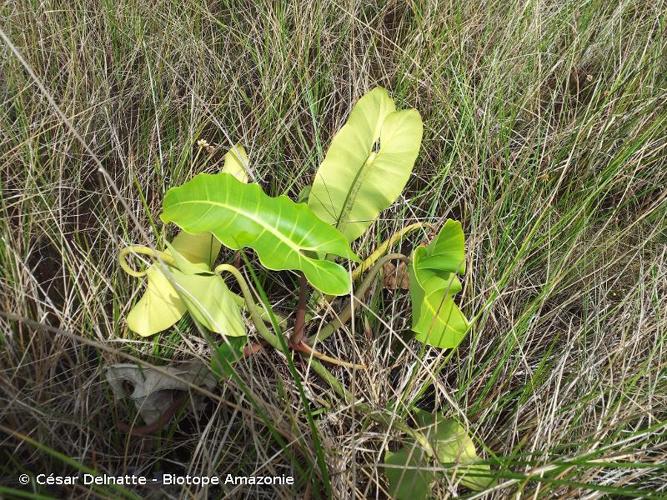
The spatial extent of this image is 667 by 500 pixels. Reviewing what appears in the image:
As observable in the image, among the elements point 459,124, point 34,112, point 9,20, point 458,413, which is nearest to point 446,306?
point 458,413

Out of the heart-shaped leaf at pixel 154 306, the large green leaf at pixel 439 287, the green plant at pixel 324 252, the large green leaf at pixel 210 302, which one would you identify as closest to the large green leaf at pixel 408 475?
the green plant at pixel 324 252

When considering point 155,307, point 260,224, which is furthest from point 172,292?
point 260,224

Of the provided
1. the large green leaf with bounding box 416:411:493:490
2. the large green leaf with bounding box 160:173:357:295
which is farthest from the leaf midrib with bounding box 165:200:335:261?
the large green leaf with bounding box 416:411:493:490

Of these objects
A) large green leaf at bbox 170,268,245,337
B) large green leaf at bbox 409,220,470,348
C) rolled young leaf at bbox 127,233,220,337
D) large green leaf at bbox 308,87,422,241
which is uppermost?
large green leaf at bbox 308,87,422,241

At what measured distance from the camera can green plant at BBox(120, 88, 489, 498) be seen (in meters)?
0.82

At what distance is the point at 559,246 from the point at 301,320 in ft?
1.75

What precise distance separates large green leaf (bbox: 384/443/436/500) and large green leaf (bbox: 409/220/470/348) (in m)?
0.17

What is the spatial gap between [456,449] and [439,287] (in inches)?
9.1

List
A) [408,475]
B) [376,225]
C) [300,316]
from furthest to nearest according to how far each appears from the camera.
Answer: [376,225] → [300,316] → [408,475]

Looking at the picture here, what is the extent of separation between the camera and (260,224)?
0.85m

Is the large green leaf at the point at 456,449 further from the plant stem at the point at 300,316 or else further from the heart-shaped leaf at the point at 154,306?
the heart-shaped leaf at the point at 154,306

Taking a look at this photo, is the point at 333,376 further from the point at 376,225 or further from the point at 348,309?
the point at 376,225

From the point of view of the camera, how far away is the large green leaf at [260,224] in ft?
2.70

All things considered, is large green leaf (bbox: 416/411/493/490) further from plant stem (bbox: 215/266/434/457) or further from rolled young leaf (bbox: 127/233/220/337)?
rolled young leaf (bbox: 127/233/220/337)
